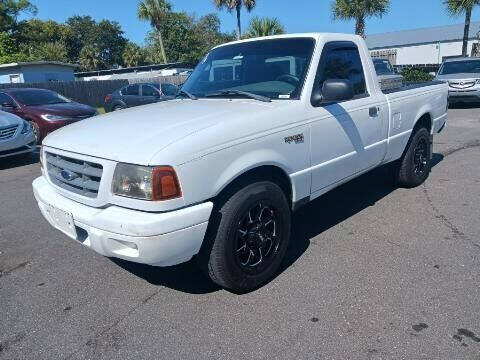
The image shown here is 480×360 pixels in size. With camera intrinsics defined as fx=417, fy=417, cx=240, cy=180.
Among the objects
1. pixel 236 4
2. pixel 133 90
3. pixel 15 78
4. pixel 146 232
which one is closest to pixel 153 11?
pixel 236 4

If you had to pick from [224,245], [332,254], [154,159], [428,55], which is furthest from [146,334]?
[428,55]

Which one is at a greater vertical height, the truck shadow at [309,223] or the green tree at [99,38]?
the green tree at [99,38]

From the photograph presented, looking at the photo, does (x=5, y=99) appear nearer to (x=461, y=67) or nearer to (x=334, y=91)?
(x=334, y=91)

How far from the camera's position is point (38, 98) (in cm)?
1136

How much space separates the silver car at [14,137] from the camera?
827cm

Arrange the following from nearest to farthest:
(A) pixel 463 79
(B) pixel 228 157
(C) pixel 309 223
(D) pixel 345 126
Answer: (B) pixel 228 157 < (D) pixel 345 126 < (C) pixel 309 223 < (A) pixel 463 79

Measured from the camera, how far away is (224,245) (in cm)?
292

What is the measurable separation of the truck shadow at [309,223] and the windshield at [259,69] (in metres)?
1.46

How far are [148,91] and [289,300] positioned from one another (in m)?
14.5

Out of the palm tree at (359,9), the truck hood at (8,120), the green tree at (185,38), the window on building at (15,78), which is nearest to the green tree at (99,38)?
the green tree at (185,38)

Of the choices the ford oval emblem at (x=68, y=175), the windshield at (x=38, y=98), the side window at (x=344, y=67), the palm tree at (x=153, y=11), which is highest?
the palm tree at (x=153, y=11)

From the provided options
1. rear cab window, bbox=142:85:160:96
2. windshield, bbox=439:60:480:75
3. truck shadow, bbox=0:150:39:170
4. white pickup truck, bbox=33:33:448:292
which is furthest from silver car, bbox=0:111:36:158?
windshield, bbox=439:60:480:75

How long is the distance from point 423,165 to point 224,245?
154 inches

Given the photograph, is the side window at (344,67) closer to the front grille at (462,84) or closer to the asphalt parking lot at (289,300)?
the asphalt parking lot at (289,300)
